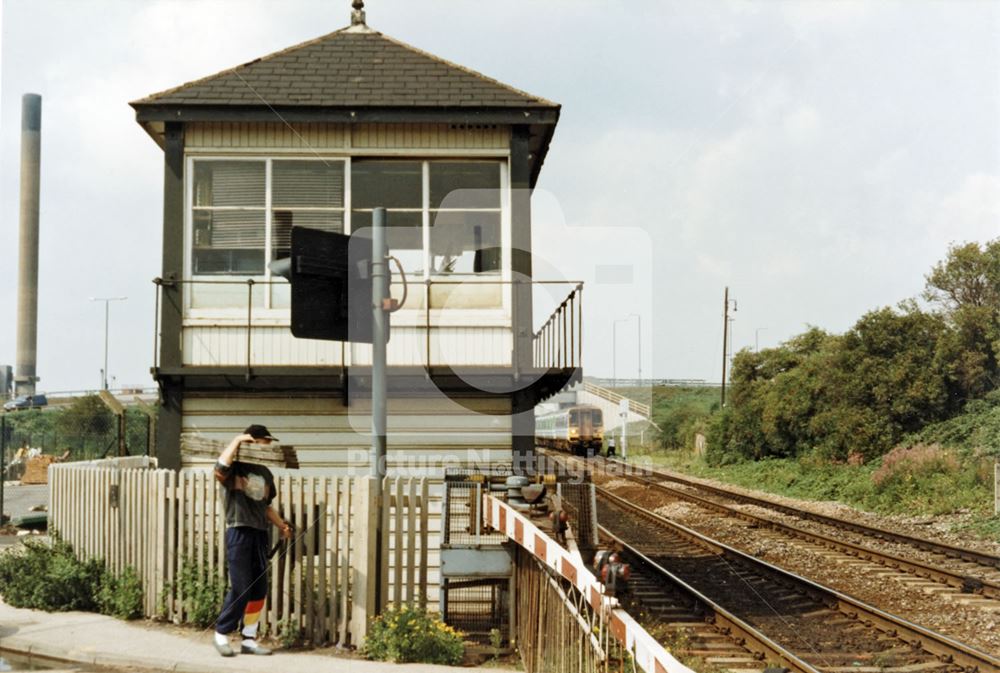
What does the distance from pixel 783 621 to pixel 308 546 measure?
562 cm

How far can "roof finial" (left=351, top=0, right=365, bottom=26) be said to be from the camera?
13766mm

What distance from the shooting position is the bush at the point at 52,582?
9344 millimetres

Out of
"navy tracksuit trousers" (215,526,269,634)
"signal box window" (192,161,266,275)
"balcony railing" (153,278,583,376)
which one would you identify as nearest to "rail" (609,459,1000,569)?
"balcony railing" (153,278,583,376)

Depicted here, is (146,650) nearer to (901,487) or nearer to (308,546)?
(308,546)

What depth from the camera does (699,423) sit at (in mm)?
52875

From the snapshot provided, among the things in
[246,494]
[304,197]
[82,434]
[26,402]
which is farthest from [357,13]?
[26,402]

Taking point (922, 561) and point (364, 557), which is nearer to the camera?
point (364, 557)

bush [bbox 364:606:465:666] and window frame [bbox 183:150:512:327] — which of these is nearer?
bush [bbox 364:606:465:666]

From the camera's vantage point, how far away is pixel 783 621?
10.7 metres

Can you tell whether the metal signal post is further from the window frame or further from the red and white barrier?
the window frame

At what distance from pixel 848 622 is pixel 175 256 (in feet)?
29.2

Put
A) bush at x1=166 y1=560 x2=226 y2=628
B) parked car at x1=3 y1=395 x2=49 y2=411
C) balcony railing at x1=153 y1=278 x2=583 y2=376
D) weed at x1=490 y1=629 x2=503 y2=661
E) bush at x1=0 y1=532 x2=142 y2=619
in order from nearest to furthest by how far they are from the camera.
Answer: weed at x1=490 y1=629 x2=503 y2=661 < bush at x1=166 y1=560 x2=226 y2=628 < bush at x1=0 y1=532 x2=142 y2=619 < balcony railing at x1=153 y1=278 x2=583 y2=376 < parked car at x1=3 y1=395 x2=49 y2=411

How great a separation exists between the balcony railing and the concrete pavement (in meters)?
3.57

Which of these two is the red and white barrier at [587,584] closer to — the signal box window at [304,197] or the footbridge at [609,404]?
the signal box window at [304,197]
